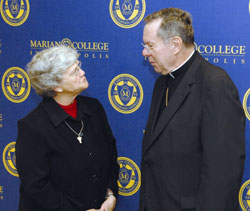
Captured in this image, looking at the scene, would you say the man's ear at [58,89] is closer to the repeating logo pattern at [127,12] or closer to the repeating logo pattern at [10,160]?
the repeating logo pattern at [127,12]

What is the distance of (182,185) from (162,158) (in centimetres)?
15

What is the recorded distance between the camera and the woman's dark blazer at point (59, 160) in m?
1.68

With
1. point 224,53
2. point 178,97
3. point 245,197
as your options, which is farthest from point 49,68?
point 245,197

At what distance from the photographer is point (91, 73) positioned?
2.35 metres

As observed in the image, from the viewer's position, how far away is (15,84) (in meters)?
2.54

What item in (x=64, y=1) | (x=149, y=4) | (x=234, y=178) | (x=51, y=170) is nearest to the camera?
(x=234, y=178)

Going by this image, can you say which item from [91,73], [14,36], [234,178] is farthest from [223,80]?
[14,36]

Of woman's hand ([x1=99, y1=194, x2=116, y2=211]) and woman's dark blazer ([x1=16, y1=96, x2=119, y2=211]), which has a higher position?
woman's dark blazer ([x1=16, y1=96, x2=119, y2=211])

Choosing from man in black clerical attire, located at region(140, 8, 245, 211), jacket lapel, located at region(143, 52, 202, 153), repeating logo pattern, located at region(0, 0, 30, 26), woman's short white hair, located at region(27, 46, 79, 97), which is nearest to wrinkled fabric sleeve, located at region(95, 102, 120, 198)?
man in black clerical attire, located at region(140, 8, 245, 211)

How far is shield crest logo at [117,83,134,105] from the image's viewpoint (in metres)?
2.31

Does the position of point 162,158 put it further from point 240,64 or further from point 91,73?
point 91,73

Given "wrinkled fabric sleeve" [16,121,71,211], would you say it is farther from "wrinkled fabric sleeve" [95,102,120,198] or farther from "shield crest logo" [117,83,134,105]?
"shield crest logo" [117,83,134,105]

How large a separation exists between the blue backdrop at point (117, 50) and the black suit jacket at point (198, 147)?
56 centimetres

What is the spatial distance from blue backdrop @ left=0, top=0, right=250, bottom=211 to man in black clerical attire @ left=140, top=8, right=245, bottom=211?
0.50 meters
